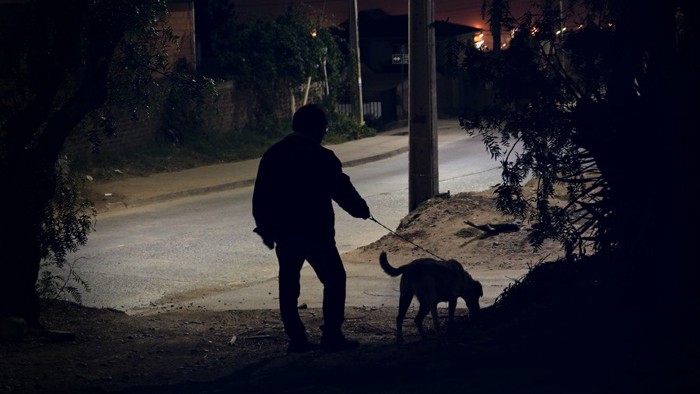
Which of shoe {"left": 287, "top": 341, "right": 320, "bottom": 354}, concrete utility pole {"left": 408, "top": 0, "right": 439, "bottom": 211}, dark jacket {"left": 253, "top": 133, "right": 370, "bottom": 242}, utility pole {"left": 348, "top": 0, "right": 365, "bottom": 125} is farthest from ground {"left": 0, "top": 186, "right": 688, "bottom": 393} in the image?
utility pole {"left": 348, "top": 0, "right": 365, "bottom": 125}

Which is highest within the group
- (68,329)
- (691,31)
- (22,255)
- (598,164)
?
(691,31)

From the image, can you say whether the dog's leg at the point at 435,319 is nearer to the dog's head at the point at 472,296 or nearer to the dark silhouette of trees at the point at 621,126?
the dog's head at the point at 472,296

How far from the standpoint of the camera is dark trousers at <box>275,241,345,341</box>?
7.90 metres

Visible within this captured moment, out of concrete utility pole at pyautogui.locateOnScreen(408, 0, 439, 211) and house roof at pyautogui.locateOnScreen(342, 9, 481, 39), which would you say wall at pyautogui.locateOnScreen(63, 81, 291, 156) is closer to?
concrete utility pole at pyautogui.locateOnScreen(408, 0, 439, 211)

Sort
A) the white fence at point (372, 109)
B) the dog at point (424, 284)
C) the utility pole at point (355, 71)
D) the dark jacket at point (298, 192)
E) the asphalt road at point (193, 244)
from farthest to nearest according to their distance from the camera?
the white fence at point (372, 109), the utility pole at point (355, 71), the asphalt road at point (193, 244), the dog at point (424, 284), the dark jacket at point (298, 192)

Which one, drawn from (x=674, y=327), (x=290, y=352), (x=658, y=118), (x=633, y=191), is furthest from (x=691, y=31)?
(x=290, y=352)

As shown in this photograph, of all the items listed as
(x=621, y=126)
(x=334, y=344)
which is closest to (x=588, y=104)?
(x=621, y=126)

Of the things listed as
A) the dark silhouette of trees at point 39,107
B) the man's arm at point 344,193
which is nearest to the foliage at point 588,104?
the man's arm at point 344,193

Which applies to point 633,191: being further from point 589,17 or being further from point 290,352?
point 290,352

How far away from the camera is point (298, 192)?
25.6 ft

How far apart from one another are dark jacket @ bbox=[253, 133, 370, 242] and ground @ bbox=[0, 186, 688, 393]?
0.91 m

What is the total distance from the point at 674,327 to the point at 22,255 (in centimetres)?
494

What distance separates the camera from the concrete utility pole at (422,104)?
15305 millimetres

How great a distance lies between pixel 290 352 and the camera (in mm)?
8141
